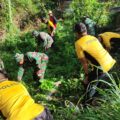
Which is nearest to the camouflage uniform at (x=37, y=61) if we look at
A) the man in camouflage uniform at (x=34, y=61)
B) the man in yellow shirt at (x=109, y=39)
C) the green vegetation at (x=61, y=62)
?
the man in camouflage uniform at (x=34, y=61)

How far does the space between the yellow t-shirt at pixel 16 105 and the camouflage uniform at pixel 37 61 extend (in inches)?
225

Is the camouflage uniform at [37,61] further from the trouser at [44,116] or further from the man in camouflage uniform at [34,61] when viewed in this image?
the trouser at [44,116]

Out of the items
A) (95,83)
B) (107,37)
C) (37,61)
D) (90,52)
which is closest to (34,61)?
(37,61)

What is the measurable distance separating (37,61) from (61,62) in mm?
3131

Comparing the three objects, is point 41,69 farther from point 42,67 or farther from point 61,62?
point 61,62

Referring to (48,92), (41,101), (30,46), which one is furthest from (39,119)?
(30,46)

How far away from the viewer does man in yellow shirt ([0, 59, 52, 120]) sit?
6.62 metres

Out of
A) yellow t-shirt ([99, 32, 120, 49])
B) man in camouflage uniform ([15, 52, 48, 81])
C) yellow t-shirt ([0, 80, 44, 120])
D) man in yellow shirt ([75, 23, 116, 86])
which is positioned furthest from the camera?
man in camouflage uniform ([15, 52, 48, 81])

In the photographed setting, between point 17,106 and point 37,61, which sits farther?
point 37,61

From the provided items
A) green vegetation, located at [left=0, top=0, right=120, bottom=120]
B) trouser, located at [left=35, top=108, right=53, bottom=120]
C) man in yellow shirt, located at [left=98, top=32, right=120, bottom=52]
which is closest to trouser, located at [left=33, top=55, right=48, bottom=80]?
green vegetation, located at [left=0, top=0, right=120, bottom=120]

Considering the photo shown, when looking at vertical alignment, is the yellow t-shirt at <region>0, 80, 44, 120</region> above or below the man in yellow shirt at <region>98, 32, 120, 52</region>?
above

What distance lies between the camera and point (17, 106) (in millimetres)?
6668

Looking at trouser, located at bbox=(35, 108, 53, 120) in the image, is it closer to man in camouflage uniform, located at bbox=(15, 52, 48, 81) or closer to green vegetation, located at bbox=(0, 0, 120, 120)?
green vegetation, located at bbox=(0, 0, 120, 120)

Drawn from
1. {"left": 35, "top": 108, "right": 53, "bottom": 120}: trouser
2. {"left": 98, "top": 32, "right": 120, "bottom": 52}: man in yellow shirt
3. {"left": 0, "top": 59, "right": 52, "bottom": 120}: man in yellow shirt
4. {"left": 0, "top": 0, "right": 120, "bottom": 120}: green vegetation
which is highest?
{"left": 0, "top": 59, "right": 52, "bottom": 120}: man in yellow shirt
